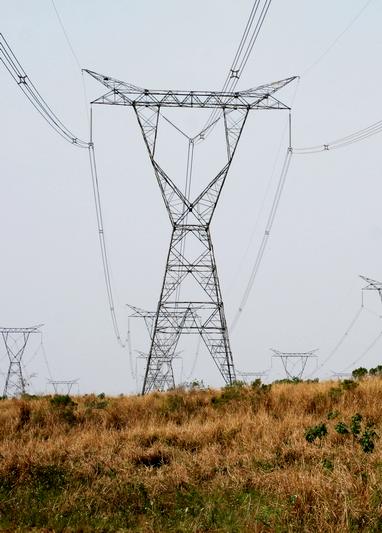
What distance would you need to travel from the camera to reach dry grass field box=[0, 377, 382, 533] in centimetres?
752

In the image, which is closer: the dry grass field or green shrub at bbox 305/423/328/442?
the dry grass field

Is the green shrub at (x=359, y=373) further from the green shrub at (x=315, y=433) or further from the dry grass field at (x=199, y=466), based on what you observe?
the green shrub at (x=315, y=433)

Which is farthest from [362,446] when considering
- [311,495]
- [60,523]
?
[60,523]

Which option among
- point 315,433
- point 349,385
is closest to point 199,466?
point 315,433

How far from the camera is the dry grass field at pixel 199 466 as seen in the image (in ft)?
24.7

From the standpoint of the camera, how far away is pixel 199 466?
1037 cm

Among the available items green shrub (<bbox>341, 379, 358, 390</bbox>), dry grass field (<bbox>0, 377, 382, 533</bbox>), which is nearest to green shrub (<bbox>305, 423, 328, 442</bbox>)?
dry grass field (<bbox>0, 377, 382, 533</bbox>)

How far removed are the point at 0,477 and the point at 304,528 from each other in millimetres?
5422

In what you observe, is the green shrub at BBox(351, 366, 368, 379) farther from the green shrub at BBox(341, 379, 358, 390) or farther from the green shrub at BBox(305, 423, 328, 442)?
the green shrub at BBox(305, 423, 328, 442)

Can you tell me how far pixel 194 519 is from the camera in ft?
25.3

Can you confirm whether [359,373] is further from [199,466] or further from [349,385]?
[199,466]

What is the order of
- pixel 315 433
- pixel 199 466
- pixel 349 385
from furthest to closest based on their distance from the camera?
pixel 349 385, pixel 315 433, pixel 199 466

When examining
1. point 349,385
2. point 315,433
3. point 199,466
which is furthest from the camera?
point 349,385

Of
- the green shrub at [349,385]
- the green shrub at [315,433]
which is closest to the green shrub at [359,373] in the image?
the green shrub at [349,385]
